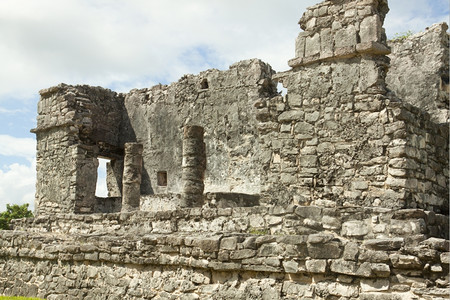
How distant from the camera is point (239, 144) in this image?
1290cm

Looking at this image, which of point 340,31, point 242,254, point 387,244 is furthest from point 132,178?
point 387,244

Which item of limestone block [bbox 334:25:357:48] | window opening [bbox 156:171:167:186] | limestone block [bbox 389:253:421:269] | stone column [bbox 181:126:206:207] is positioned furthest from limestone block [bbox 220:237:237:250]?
window opening [bbox 156:171:167:186]

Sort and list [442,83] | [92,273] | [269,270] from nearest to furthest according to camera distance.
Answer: [269,270]
[92,273]
[442,83]

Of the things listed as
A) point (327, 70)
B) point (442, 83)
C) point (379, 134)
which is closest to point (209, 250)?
point (379, 134)

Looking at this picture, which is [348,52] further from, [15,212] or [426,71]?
[15,212]

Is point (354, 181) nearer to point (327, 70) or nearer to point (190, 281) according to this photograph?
point (327, 70)

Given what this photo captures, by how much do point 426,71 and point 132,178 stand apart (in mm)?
6853

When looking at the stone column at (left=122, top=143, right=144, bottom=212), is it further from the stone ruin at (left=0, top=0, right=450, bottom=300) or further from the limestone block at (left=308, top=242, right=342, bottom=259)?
the limestone block at (left=308, top=242, right=342, bottom=259)

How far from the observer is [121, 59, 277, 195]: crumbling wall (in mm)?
12695

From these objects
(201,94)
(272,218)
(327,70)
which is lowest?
(272,218)

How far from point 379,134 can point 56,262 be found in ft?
14.2

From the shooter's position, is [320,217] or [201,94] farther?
[201,94]

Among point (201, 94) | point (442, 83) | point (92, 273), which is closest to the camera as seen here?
point (92, 273)

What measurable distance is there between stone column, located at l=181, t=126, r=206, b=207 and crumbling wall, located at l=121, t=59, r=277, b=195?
1.82 metres
